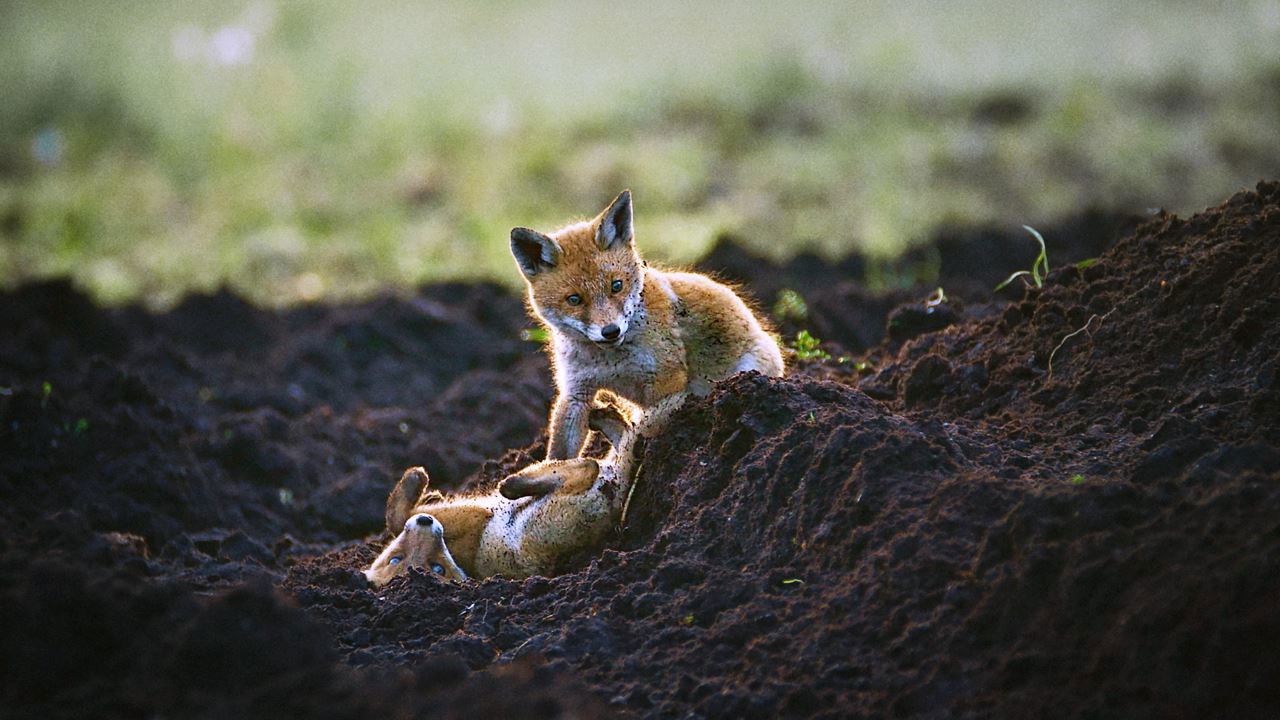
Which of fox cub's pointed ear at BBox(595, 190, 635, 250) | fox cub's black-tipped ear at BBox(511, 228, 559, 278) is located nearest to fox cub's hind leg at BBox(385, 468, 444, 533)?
fox cub's black-tipped ear at BBox(511, 228, 559, 278)

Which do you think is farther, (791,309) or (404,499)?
(791,309)

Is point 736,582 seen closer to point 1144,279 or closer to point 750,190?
point 1144,279

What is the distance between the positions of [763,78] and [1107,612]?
1498 centimetres

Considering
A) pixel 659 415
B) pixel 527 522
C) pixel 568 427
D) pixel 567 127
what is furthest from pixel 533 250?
pixel 567 127

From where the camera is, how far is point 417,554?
6.10 metres

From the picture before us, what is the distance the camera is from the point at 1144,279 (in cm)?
633

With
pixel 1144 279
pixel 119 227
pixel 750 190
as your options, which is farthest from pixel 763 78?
pixel 1144 279

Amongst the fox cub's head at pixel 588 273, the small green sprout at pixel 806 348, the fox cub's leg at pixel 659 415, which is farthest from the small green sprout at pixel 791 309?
the fox cub's leg at pixel 659 415

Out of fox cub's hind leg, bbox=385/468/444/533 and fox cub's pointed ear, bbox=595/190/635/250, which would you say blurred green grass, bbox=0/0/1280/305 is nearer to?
fox cub's pointed ear, bbox=595/190/635/250

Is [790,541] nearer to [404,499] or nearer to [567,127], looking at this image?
[404,499]

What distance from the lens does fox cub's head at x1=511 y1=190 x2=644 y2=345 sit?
610 cm

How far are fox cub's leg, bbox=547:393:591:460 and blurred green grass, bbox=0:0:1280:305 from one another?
19.6 feet

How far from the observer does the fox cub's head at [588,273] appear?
6102mm

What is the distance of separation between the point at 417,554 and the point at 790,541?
198 cm
